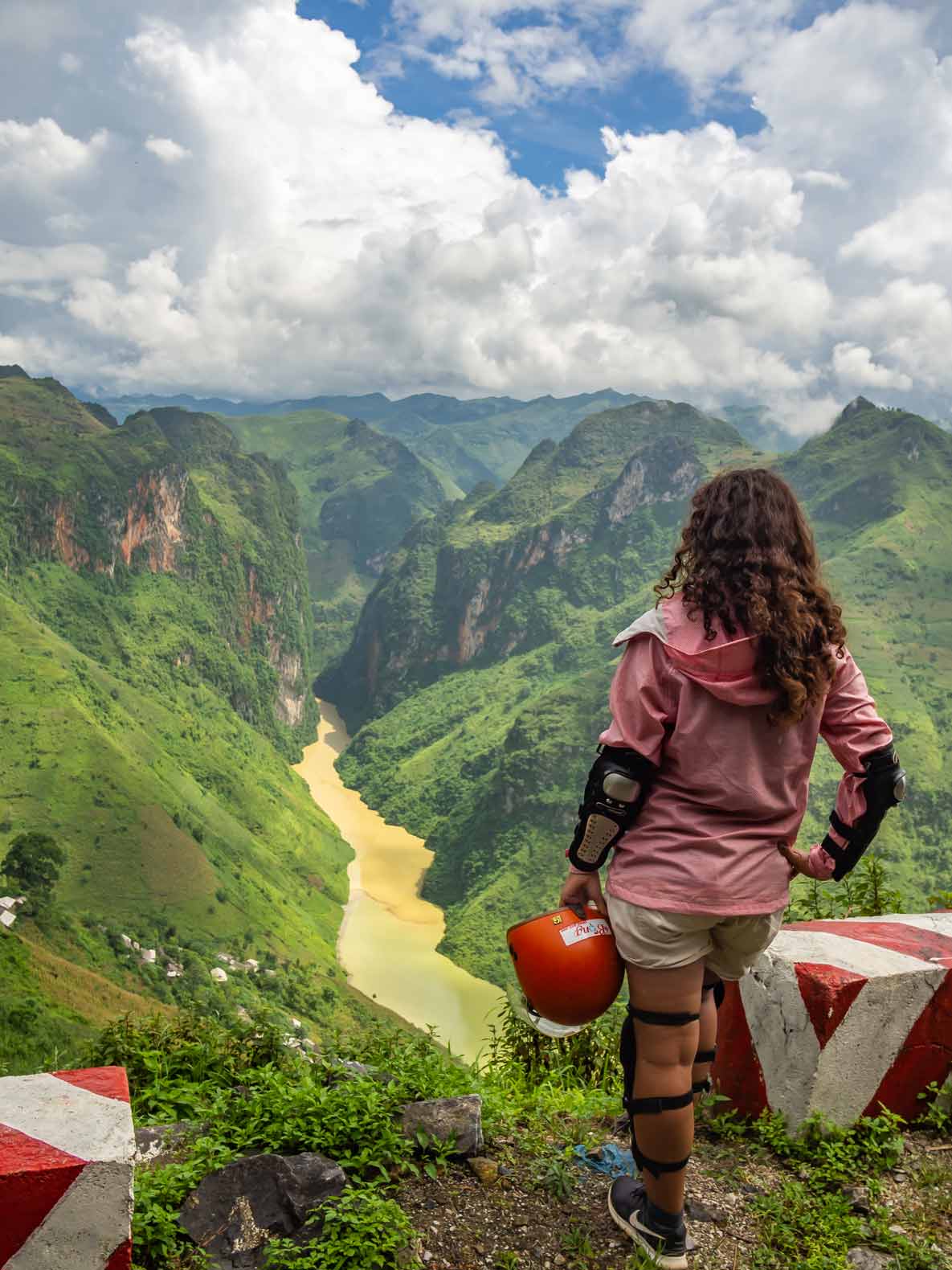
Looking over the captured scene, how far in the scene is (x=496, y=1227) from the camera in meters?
3.31

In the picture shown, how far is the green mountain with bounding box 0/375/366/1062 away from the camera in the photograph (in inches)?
1946

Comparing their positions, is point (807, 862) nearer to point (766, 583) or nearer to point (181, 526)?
point (766, 583)

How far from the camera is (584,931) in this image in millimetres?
3117

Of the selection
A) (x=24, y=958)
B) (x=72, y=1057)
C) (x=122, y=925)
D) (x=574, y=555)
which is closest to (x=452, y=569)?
(x=574, y=555)

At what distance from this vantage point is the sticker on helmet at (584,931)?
3.11 meters

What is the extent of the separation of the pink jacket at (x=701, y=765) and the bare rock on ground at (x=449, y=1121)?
1.39m

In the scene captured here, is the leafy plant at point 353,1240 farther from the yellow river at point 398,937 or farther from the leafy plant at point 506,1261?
the yellow river at point 398,937

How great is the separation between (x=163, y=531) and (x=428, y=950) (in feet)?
219

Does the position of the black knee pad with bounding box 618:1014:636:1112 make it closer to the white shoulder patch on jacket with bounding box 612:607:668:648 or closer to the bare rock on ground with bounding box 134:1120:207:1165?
the white shoulder patch on jacket with bounding box 612:607:668:648

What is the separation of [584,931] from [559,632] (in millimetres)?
127397

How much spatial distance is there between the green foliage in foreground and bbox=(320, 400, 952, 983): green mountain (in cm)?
5591

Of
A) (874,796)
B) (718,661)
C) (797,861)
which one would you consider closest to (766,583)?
(718,661)

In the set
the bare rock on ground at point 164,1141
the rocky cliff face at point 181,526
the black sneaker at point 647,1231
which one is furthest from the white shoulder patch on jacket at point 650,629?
the rocky cliff face at point 181,526

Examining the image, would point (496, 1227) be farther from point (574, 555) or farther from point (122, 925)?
point (574, 555)
